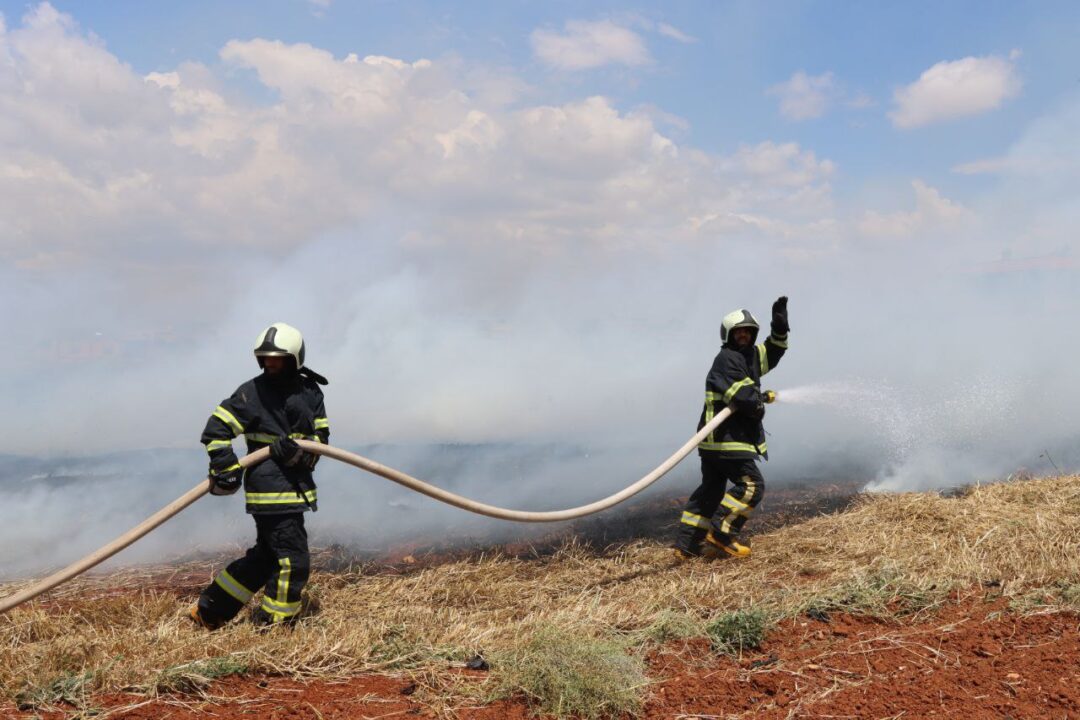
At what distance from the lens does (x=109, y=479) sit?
1327 centimetres

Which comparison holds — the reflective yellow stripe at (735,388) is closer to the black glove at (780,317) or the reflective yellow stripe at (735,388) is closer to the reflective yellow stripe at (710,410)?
the reflective yellow stripe at (710,410)

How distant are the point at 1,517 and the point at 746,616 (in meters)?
11.5

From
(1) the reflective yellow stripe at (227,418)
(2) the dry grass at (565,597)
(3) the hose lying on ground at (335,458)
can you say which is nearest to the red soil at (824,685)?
(2) the dry grass at (565,597)

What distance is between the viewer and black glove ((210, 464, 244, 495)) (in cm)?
522

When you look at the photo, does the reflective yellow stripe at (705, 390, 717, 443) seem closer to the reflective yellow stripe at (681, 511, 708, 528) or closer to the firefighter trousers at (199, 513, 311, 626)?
the reflective yellow stripe at (681, 511, 708, 528)

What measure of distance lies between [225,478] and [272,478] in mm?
341

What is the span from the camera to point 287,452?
5441 mm

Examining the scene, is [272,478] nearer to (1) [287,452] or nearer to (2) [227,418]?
(1) [287,452]

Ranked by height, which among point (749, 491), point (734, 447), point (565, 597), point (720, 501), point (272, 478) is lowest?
point (565, 597)

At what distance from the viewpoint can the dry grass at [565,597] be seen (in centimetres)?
435

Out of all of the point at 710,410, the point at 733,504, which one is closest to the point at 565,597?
the point at 733,504

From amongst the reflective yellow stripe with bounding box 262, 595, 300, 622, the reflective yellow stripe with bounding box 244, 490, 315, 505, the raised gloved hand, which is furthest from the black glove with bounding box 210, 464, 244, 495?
the reflective yellow stripe with bounding box 262, 595, 300, 622

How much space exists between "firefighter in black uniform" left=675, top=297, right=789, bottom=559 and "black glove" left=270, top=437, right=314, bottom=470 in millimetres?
3569

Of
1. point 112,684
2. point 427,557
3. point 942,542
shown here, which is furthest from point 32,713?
point 942,542
